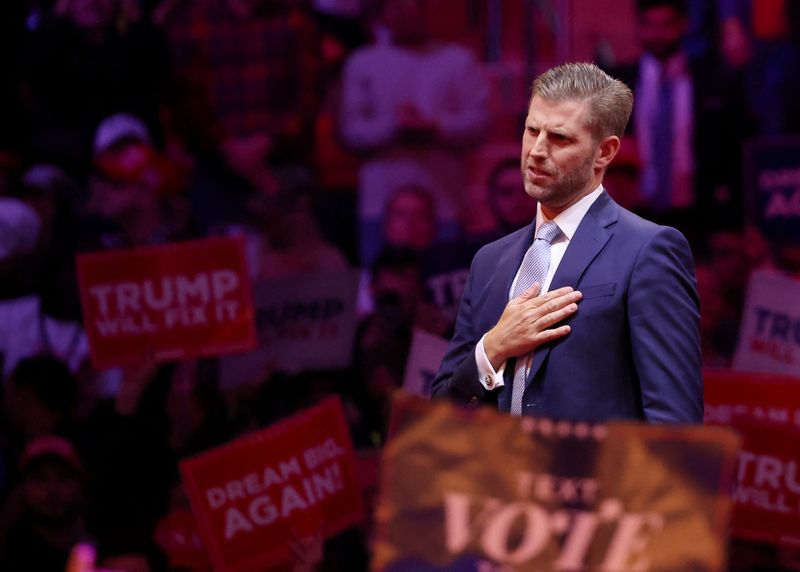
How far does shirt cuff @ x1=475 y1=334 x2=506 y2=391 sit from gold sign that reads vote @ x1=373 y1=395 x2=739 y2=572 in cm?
48

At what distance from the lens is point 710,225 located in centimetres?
628

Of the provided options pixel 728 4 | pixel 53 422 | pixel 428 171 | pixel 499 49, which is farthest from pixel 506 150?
pixel 53 422

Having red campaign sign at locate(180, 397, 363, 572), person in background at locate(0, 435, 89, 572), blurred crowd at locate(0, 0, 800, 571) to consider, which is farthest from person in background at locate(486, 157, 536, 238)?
person in background at locate(0, 435, 89, 572)

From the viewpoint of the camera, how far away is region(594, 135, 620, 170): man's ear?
96.5 inches

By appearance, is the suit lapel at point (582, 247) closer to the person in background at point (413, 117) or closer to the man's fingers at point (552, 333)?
the man's fingers at point (552, 333)

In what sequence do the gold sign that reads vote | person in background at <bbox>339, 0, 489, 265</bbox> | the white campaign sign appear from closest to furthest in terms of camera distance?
the gold sign that reads vote
the white campaign sign
person in background at <bbox>339, 0, 489, 265</bbox>

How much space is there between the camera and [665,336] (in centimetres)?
230

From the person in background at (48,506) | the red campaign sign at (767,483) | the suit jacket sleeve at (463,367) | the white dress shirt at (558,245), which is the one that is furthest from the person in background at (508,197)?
the white dress shirt at (558,245)

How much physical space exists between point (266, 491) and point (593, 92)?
7.91ft

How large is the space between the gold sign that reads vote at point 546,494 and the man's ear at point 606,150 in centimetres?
70

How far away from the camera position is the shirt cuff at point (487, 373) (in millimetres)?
2438

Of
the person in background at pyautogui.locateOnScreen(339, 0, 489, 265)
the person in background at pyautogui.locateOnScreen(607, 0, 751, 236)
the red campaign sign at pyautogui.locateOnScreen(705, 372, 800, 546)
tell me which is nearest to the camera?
the red campaign sign at pyautogui.locateOnScreen(705, 372, 800, 546)

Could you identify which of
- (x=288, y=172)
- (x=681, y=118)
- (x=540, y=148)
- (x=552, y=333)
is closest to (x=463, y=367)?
(x=552, y=333)

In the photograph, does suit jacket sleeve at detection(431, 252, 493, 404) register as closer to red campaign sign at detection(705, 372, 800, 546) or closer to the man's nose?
the man's nose
